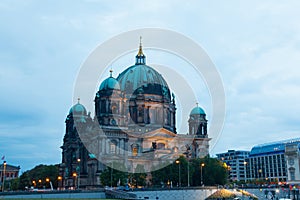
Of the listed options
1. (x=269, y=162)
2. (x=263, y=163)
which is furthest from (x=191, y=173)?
(x=263, y=163)

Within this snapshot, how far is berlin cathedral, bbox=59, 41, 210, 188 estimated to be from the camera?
283ft

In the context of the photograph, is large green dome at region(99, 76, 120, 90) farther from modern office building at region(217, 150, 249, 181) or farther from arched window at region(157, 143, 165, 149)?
modern office building at region(217, 150, 249, 181)

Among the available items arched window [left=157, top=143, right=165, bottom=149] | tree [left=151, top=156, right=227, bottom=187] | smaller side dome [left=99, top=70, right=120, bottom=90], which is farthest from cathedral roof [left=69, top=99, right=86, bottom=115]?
tree [left=151, top=156, right=227, bottom=187]

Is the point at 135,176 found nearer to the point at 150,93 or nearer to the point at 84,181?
the point at 84,181

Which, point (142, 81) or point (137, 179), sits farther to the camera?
point (142, 81)

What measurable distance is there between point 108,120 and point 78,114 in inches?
499

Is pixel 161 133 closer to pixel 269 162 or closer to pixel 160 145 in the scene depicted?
pixel 160 145

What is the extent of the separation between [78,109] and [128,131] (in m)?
16.1

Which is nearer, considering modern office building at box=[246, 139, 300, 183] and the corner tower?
the corner tower

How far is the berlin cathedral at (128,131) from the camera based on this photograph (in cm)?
8612

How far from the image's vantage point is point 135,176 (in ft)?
263

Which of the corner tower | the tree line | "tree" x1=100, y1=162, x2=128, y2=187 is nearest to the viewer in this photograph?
"tree" x1=100, y1=162, x2=128, y2=187

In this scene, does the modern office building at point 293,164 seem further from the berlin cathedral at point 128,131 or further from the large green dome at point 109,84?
the large green dome at point 109,84

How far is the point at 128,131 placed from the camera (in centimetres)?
9119
